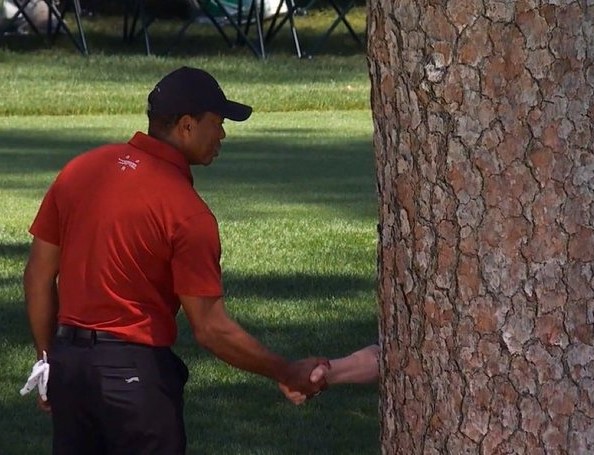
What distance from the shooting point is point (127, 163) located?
483cm

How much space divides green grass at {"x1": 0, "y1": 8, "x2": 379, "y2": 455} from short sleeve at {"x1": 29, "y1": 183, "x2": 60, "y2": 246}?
81.9 inches

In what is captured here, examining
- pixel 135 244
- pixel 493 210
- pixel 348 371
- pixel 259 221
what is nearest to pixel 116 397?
pixel 135 244

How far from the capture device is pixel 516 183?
11.5 ft

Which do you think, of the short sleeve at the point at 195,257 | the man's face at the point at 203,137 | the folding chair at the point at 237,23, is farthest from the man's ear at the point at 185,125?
the folding chair at the point at 237,23

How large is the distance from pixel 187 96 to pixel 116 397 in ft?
2.95

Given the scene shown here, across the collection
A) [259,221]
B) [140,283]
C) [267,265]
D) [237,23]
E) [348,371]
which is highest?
[140,283]

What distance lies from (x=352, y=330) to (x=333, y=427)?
1.87 metres

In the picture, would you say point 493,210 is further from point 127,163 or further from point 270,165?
point 270,165

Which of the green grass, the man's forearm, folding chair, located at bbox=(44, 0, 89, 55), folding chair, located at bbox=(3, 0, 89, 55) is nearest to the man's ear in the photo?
the man's forearm

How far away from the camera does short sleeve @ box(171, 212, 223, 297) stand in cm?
467

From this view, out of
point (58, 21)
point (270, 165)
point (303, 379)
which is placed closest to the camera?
point (303, 379)

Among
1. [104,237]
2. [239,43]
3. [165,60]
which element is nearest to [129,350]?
[104,237]

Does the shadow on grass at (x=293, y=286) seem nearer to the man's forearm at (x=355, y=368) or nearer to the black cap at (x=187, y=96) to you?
the man's forearm at (x=355, y=368)

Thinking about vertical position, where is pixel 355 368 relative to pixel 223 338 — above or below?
below
